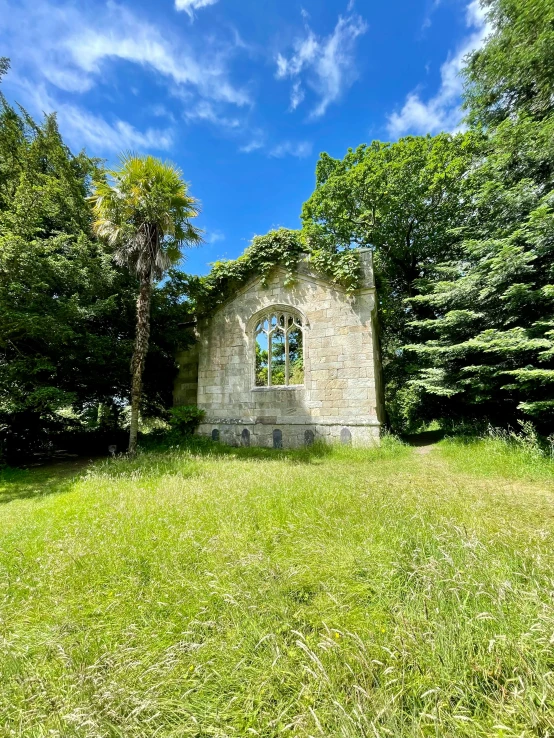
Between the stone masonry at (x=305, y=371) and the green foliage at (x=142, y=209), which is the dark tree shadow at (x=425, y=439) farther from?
the green foliage at (x=142, y=209)

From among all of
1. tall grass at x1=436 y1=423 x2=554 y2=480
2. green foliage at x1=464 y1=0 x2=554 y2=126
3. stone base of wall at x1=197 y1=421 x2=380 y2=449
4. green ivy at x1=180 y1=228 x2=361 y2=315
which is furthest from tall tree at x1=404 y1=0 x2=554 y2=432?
green ivy at x1=180 y1=228 x2=361 y2=315

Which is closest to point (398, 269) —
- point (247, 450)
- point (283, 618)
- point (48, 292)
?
point (247, 450)

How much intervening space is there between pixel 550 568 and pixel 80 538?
450cm

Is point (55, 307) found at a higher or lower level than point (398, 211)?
lower

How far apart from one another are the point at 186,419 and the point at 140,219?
654 cm

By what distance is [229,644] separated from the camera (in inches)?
70.2

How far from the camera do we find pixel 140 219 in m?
8.33

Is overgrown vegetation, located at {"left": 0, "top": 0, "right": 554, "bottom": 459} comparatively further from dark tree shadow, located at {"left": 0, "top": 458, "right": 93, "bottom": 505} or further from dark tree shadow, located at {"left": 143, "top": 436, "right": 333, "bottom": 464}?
dark tree shadow, located at {"left": 143, "top": 436, "right": 333, "bottom": 464}

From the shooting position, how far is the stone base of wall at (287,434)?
862cm

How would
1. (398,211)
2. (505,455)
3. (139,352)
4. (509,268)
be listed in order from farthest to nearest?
1. (398,211)
2. (139,352)
3. (509,268)
4. (505,455)

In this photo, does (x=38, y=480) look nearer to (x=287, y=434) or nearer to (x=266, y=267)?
(x=287, y=434)

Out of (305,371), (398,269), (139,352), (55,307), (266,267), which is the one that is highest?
(398,269)

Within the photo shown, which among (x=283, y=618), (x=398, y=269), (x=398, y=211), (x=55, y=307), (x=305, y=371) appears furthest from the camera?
(x=398, y=269)

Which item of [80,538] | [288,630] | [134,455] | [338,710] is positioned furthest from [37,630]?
[134,455]
